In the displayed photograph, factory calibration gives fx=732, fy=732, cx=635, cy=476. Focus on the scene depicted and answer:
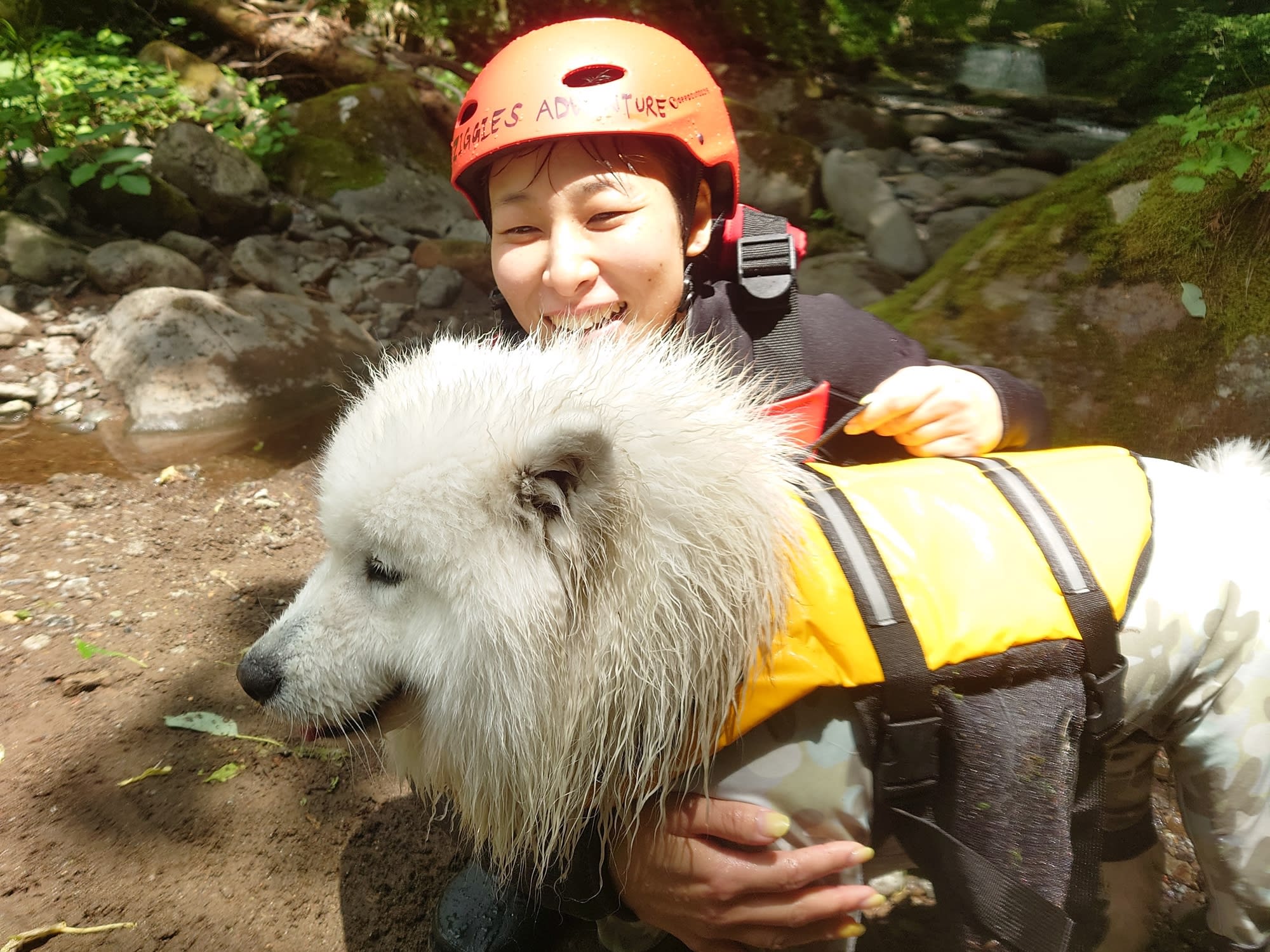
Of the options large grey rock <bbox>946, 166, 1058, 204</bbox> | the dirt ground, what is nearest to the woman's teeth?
the dirt ground

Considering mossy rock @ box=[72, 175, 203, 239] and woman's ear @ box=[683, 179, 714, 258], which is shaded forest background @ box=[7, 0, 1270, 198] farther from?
woman's ear @ box=[683, 179, 714, 258]

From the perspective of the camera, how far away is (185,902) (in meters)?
1.68

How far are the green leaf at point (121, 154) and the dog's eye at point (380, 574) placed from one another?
4.66 meters

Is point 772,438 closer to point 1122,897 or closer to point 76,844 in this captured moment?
point 1122,897

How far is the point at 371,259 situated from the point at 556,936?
4.93 metres

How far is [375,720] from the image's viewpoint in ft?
4.32

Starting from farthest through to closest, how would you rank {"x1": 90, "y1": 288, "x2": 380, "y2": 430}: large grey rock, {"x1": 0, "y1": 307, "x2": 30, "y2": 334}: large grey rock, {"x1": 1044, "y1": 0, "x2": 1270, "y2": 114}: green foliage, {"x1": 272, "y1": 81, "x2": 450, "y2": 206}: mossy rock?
{"x1": 272, "y1": 81, "x2": 450, "y2": 206}: mossy rock
{"x1": 0, "y1": 307, "x2": 30, "y2": 334}: large grey rock
{"x1": 90, "y1": 288, "x2": 380, "y2": 430}: large grey rock
{"x1": 1044, "y1": 0, "x2": 1270, "y2": 114}: green foliage

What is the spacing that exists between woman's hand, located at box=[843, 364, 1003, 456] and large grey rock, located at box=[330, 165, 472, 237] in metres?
5.06

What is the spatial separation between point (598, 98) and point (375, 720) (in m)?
1.53

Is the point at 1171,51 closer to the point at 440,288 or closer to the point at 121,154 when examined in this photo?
the point at 440,288

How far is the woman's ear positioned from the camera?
2107 mm

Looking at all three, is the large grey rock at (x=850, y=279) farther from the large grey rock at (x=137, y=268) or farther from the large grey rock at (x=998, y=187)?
the large grey rock at (x=137, y=268)

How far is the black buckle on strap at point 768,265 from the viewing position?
6.40 ft

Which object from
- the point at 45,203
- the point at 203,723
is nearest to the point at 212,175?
the point at 45,203
